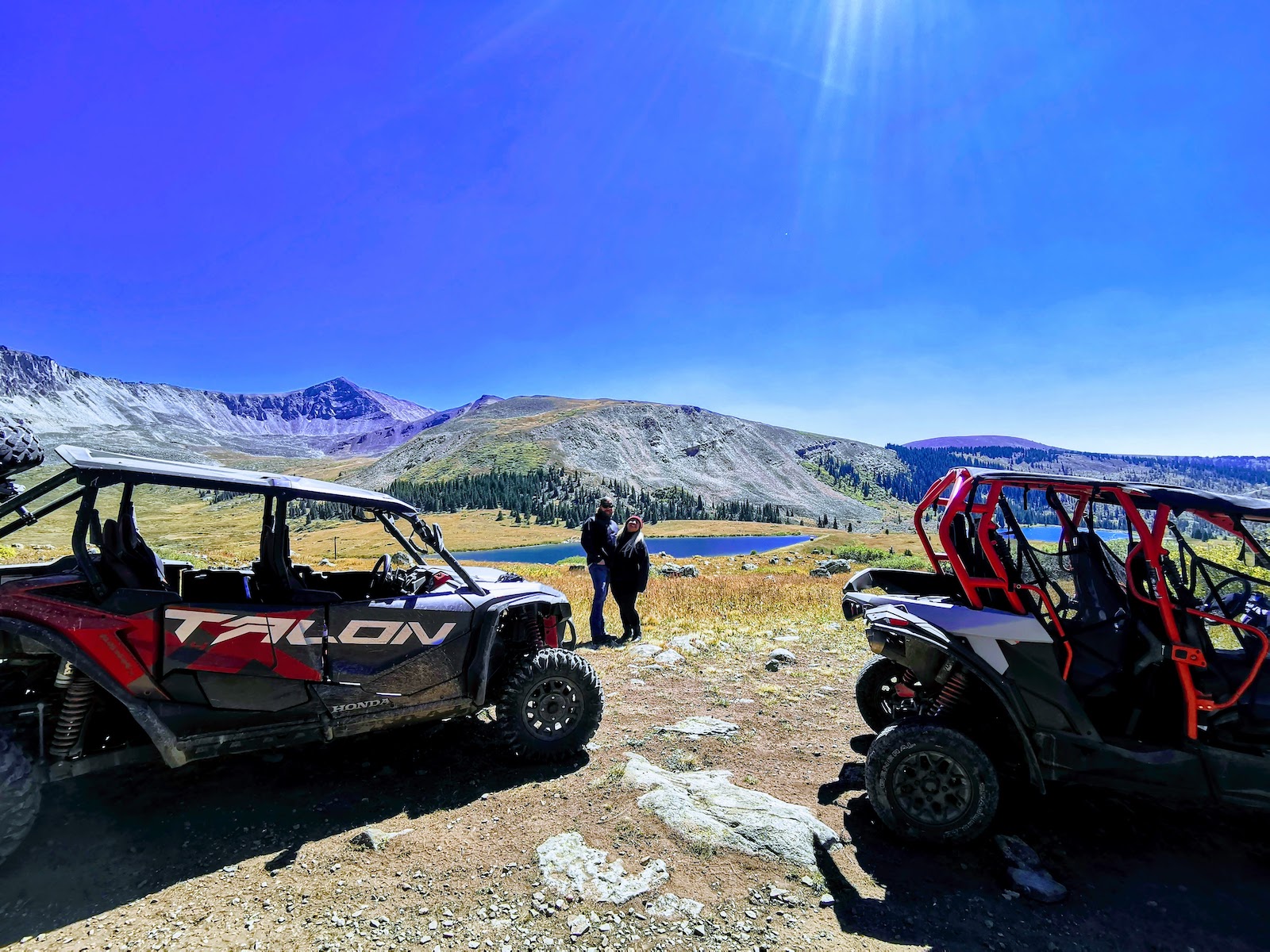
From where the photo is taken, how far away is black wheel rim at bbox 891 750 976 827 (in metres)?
4.29

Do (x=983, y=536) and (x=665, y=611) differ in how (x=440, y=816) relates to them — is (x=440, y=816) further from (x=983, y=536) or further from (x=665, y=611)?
(x=665, y=611)

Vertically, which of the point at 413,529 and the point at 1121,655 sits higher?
the point at 413,529

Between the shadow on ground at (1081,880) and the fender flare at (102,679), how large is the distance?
4.53 metres

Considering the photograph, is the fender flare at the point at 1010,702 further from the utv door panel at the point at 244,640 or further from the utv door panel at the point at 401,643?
the utv door panel at the point at 244,640

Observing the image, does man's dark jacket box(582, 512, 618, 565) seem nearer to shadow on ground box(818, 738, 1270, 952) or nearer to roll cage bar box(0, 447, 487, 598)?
roll cage bar box(0, 447, 487, 598)

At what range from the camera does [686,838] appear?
423cm

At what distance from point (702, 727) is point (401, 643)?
130 inches

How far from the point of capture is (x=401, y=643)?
201 inches

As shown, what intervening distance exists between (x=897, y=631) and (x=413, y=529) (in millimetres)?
4185

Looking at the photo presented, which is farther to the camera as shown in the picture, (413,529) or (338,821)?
(413,529)

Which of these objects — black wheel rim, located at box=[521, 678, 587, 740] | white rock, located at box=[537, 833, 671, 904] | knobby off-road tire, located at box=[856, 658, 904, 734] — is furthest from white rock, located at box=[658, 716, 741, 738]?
white rock, located at box=[537, 833, 671, 904]

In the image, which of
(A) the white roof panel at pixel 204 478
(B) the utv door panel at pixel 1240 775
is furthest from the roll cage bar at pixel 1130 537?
(A) the white roof panel at pixel 204 478

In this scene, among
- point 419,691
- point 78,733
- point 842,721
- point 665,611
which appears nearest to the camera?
point 78,733

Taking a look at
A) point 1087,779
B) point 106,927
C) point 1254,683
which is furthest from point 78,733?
point 1254,683
